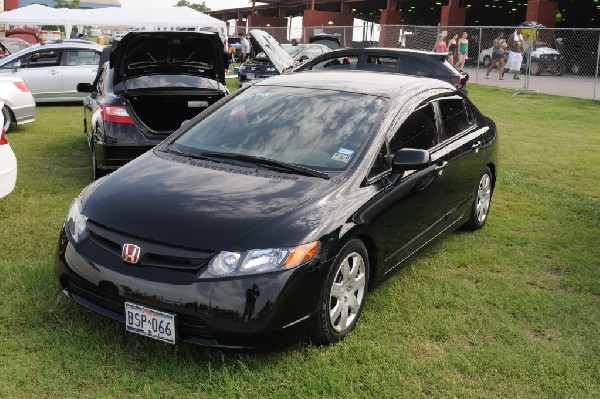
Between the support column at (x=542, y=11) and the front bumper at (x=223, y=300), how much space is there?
1144 inches

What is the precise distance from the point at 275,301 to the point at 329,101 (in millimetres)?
1862

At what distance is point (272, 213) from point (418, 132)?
1661mm

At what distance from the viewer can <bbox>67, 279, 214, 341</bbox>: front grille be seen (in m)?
3.27

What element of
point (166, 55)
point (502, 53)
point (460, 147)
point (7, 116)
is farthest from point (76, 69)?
point (502, 53)

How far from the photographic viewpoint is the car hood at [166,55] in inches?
292

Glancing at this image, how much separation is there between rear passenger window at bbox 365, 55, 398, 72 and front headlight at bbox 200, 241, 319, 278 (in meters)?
7.66

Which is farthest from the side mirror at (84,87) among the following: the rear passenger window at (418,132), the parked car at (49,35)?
the parked car at (49,35)

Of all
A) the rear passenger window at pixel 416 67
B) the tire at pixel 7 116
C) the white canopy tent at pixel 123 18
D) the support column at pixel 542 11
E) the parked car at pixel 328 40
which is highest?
the support column at pixel 542 11

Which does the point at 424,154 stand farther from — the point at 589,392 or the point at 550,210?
the point at 550,210

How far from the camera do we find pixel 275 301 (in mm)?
3242

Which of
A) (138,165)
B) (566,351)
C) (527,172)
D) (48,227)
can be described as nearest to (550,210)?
(527,172)

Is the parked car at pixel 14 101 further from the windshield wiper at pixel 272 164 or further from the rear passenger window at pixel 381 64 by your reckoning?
the windshield wiper at pixel 272 164

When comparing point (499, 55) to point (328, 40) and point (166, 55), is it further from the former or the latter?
point (166, 55)

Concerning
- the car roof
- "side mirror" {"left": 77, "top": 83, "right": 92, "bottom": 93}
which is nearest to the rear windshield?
"side mirror" {"left": 77, "top": 83, "right": 92, "bottom": 93}
